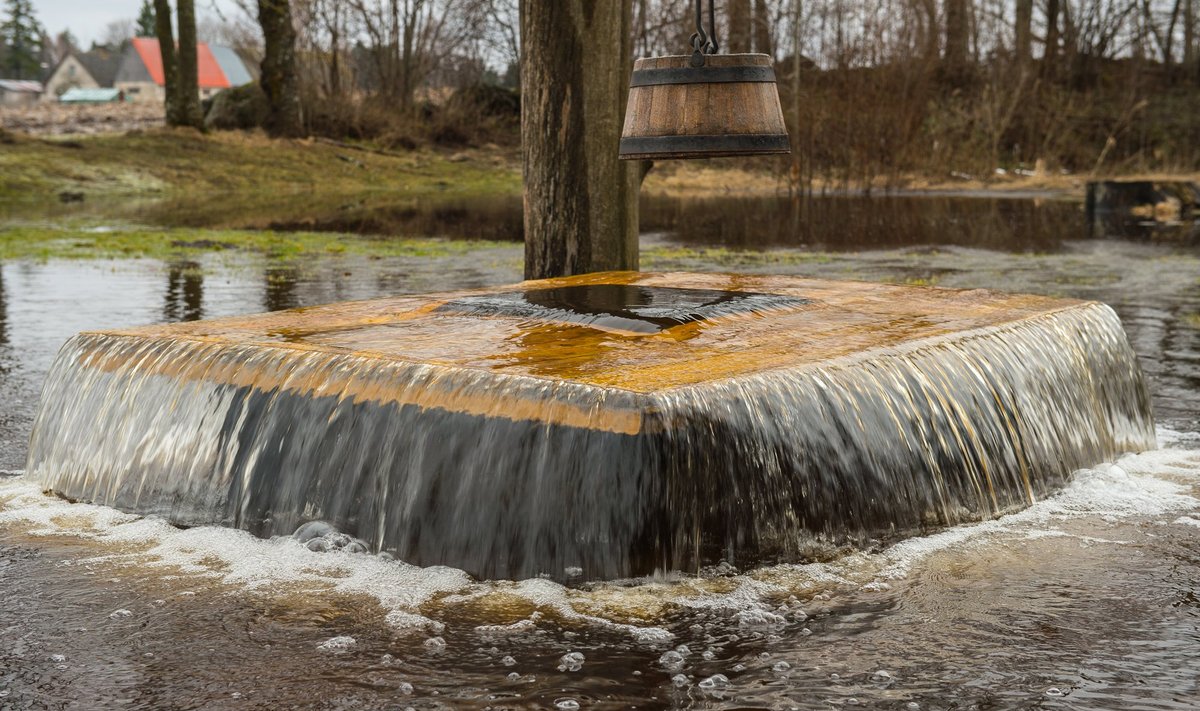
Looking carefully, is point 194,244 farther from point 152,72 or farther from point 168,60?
point 152,72

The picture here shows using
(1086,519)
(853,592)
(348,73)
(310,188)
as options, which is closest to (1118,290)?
(1086,519)

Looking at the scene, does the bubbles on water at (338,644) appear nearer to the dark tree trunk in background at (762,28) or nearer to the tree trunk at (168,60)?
the dark tree trunk in background at (762,28)

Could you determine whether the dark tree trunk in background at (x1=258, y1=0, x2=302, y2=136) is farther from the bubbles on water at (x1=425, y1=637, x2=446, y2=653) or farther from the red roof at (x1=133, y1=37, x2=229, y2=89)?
the red roof at (x1=133, y1=37, x2=229, y2=89)

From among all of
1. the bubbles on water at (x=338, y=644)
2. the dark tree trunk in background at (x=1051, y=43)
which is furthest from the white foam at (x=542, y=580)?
the dark tree trunk in background at (x=1051, y=43)

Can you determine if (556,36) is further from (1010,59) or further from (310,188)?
(1010,59)

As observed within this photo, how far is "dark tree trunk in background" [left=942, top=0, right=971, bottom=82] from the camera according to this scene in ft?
113

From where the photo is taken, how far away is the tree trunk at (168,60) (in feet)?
104

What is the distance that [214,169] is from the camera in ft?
101

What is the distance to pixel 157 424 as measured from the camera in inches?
199

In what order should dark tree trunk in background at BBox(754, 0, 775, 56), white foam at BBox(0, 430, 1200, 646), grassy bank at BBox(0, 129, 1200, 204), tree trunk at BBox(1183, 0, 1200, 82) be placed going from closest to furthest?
white foam at BBox(0, 430, 1200, 646) → grassy bank at BBox(0, 129, 1200, 204) → dark tree trunk in background at BBox(754, 0, 775, 56) → tree trunk at BBox(1183, 0, 1200, 82)

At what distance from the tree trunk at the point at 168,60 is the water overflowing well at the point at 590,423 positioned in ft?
93.7

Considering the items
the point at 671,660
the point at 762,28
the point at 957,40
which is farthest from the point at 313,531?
the point at 957,40

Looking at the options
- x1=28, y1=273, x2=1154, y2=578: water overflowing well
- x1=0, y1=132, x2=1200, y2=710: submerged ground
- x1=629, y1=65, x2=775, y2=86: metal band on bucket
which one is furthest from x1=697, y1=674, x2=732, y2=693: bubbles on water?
x1=629, y1=65, x2=775, y2=86: metal band on bucket

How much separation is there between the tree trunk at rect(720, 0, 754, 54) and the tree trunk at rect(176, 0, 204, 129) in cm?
1226
